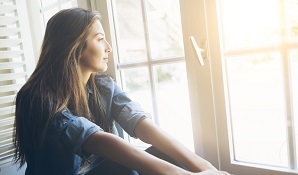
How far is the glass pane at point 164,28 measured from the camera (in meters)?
0.95

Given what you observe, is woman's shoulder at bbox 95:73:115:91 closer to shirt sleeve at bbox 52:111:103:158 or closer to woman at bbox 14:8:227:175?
woman at bbox 14:8:227:175

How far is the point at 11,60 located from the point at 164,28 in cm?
72

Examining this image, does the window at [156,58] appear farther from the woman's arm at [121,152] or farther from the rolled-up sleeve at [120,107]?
the woman's arm at [121,152]

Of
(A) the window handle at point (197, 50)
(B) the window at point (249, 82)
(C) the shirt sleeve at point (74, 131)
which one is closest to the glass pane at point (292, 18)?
(B) the window at point (249, 82)

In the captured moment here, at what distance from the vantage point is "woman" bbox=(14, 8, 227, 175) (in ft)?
2.36

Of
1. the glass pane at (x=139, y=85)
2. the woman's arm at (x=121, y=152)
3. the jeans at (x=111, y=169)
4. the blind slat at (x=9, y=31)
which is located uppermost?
the blind slat at (x=9, y=31)

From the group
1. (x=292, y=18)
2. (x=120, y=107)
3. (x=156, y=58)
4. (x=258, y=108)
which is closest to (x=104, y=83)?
(x=120, y=107)

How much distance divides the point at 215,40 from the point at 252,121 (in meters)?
0.30

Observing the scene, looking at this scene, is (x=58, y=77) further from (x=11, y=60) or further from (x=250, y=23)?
(x=250, y=23)

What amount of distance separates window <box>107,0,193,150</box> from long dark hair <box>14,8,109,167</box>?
0.73 feet

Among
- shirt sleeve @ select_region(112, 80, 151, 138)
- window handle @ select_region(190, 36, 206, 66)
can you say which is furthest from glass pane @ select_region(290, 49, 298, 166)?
shirt sleeve @ select_region(112, 80, 151, 138)

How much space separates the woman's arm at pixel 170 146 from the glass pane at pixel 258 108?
17 centimetres

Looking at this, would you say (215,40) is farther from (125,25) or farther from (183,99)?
(125,25)

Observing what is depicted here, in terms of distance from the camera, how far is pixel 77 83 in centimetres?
88
